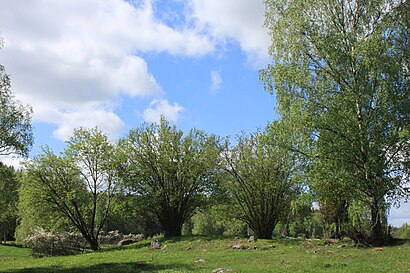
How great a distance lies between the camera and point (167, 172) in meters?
43.0

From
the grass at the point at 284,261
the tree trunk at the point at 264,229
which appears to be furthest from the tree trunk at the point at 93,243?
the tree trunk at the point at 264,229

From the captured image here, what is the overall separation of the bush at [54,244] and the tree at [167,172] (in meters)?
7.71

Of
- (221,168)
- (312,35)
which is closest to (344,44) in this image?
(312,35)

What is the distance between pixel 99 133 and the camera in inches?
1735

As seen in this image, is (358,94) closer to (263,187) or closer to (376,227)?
(376,227)

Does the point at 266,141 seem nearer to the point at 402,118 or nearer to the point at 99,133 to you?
the point at 402,118

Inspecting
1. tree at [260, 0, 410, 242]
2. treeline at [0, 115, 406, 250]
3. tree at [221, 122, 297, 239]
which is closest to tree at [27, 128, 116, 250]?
treeline at [0, 115, 406, 250]

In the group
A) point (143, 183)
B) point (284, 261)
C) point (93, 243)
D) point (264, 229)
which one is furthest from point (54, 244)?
point (284, 261)

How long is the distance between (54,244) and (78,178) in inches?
282

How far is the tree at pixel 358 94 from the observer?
2358 centimetres

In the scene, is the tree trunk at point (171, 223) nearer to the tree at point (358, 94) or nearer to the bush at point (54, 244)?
the bush at point (54, 244)

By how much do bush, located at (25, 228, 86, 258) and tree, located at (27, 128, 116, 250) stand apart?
5.28ft

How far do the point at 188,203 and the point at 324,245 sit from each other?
20.4 metres

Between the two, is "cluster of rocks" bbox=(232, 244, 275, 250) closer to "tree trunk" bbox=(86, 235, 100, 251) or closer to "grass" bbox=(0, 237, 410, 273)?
"grass" bbox=(0, 237, 410, 273)
